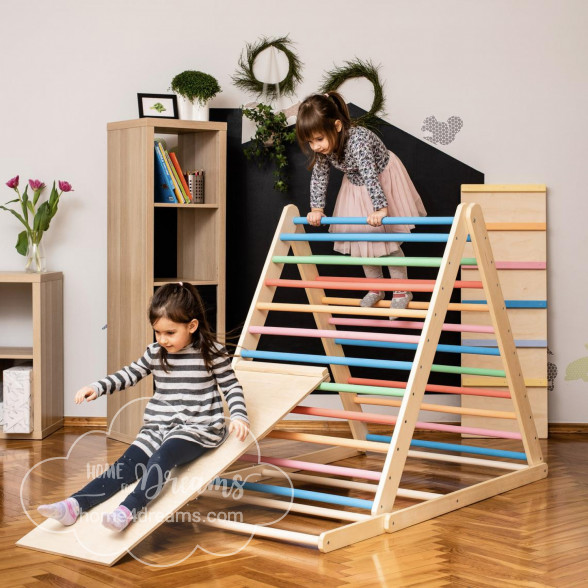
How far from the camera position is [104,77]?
4.64m

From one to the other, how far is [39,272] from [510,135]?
2488mm

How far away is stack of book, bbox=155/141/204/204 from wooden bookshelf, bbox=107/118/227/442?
0.20ft

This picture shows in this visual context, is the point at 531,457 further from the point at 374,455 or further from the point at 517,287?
the point at 517,287

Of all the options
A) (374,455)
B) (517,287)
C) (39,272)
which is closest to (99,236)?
(39,272)

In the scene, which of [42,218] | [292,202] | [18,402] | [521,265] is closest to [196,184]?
[292,202]

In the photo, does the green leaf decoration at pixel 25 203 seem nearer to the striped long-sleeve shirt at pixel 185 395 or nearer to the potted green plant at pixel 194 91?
the potted green plant at pixel 194 91

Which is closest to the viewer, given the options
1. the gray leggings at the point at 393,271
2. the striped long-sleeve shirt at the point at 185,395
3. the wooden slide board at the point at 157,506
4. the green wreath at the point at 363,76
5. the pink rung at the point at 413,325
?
the wooden slide board at the point at 157,506

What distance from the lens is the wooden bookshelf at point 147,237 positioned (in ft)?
13.9

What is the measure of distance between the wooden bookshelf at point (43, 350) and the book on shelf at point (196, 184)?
82cm

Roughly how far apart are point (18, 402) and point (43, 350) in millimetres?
276

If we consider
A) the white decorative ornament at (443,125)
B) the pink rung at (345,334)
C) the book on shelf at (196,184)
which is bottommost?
the pink rung at (345,334)

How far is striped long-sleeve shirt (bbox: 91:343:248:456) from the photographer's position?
2.80m

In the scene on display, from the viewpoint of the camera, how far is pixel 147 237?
420cm

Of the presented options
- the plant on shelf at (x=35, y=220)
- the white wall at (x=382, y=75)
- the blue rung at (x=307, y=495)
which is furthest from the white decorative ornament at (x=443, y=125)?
the blue rung at (x=307, y=495)
